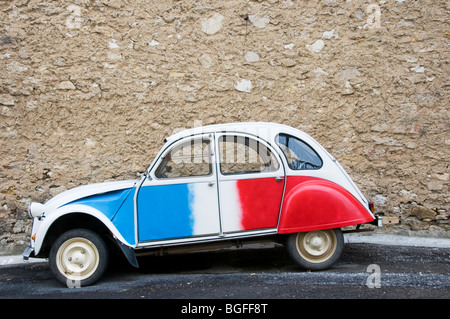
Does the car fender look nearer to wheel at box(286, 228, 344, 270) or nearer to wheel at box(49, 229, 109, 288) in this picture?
wheel at box(49, 229, 109, 288)

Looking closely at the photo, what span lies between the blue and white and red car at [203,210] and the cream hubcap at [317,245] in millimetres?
11

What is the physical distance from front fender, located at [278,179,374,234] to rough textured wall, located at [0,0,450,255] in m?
1.94

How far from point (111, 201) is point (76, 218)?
0.52 m

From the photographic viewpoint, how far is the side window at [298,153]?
5.25 metres

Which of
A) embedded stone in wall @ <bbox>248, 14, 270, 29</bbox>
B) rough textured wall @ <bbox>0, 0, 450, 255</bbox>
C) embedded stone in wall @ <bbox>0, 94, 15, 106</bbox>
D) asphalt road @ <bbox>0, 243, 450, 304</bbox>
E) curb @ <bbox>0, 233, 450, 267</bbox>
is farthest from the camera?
embedded stone in wall @ <bbox>248, 14, 270, 29</bbox>

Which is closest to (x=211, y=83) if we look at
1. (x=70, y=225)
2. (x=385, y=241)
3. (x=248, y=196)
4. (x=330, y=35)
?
(x=330, y=35)

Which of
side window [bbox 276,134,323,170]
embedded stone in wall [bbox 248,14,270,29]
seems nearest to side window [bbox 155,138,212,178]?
side window [bbox 276,134,323,170]

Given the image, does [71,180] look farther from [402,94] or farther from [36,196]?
[402,94]

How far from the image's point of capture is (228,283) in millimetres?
4785

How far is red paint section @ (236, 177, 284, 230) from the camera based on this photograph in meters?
5.04

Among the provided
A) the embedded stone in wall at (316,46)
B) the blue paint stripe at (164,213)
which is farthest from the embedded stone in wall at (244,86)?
the blue paint stripe at (164,213)

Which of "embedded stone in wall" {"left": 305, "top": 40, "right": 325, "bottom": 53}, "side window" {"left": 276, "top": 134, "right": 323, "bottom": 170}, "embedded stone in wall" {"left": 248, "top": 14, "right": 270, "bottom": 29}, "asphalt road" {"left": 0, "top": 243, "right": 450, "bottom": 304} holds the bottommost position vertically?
"asphalt road" {"left": 0, "top": 243, "right": 450, "bottom": 304}
